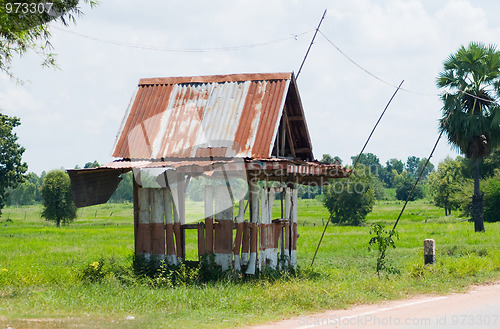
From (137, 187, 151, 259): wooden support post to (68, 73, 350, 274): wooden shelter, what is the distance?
0.08 feet

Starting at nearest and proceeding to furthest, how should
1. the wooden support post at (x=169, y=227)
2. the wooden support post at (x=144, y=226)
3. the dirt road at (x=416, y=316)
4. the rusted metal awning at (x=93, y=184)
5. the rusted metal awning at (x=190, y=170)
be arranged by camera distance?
the dirt road at (x=416, y=316)
the rusted metal awning at (x=190, y=170)
the rusted metal awning at (x=93, y=184)
the wooden support post at (x=169, y=227)
the wooden support post at (x=144, y=226)

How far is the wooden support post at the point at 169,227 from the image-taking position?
42.9 ft

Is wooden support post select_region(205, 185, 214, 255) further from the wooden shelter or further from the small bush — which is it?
the small bush

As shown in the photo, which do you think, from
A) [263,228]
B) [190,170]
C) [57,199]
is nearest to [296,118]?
[263,228]

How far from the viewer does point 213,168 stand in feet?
39.3

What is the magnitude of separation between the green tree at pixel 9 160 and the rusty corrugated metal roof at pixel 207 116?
3591 cm

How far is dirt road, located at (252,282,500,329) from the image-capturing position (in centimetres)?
853

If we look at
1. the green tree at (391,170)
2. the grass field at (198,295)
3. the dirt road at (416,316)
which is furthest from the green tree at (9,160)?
the green tree at (391,170)

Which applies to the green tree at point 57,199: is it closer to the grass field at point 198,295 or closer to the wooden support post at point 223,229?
the grass field at point 198,295

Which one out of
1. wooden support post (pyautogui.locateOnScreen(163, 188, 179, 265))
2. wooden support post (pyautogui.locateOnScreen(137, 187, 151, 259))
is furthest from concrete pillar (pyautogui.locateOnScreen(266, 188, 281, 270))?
wooden support post (pyautogui.locateOnScreen(137, 187, 151, 259))

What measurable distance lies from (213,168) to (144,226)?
256 centimetres

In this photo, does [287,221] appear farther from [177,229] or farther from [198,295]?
[198,295]

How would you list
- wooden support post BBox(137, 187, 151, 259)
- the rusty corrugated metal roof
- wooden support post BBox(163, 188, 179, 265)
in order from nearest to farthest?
the rusty corrugated metal roof
wooden support post BBox(163, 188, 179, 265)
wooden support post BBox(137, 187, 151, 259)

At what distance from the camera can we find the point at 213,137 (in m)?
13.2
